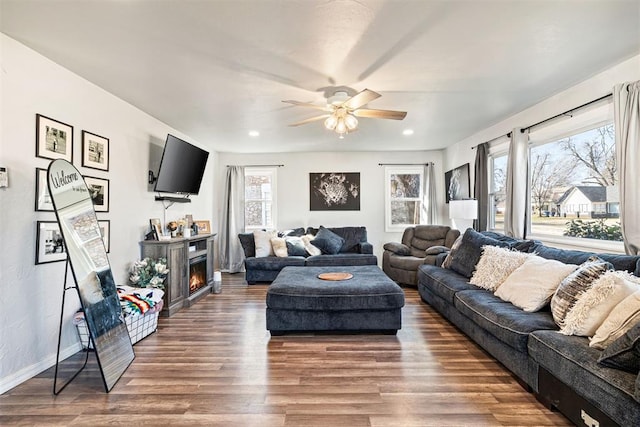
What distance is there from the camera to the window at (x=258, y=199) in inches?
256

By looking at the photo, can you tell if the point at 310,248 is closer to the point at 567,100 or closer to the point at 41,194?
the point at 41,194

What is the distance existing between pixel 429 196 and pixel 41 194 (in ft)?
19.4

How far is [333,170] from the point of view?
21.2 ft

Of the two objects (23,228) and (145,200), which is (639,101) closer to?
(23,228)

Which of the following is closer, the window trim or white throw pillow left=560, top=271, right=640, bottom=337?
white throw pillow left=560, top=271, right=640, bottom=337

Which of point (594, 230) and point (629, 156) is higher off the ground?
point (629, 156)

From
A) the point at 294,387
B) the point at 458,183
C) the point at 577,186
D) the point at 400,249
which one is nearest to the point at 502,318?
the point at 294,387

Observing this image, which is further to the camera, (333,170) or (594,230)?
(333,170)

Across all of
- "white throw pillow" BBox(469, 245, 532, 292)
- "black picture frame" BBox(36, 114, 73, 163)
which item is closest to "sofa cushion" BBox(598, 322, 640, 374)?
"white throw pillow" BBox(469, 245, 532, 292)

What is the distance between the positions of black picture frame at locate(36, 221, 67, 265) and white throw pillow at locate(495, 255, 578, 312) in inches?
140

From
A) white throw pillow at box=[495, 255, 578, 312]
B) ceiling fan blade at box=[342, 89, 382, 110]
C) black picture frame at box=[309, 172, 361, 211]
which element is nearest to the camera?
white throw pillow at box=[495, 255, 578, 312]

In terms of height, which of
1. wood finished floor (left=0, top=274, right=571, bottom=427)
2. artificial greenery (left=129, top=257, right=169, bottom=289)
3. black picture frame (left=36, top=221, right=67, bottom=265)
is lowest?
wood finished floor (left=0, top=274, right=571, bottom=427)

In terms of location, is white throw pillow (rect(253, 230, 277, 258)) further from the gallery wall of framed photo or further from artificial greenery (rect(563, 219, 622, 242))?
artificial greenery (rect(563, 219, 622, 242))

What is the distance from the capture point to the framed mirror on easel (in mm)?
2182
